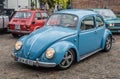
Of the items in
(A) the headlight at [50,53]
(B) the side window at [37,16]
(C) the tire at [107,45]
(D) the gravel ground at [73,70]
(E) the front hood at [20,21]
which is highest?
(B) the side window at [37,16]

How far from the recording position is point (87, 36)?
25.0ft

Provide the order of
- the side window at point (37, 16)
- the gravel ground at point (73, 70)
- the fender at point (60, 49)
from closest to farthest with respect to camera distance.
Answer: the gravel ground at point (73, 70) < the fender at point (60, 49) < the side window at point (37, 16)

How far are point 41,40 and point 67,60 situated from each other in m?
0.86

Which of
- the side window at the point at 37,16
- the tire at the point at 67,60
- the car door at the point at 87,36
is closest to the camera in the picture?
the tire at the point at 67,60

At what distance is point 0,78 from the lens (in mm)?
6039

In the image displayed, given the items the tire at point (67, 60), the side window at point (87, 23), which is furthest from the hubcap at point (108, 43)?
the tire at point (67, 60)

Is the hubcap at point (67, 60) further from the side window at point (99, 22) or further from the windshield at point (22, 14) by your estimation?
the windshield at point (22, 14)

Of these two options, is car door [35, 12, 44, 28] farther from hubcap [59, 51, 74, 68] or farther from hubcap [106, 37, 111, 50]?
hubcap [59, 51, 74, 68]

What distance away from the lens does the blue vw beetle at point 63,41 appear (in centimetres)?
639

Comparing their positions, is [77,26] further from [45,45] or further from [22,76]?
[22,76]

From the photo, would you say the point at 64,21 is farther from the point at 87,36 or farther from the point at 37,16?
the point at 37,16

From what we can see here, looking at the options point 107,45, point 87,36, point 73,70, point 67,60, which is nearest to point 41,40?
point 67,60

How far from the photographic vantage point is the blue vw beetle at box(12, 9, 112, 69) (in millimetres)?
6395

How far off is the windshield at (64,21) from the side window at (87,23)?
0.81 feet
